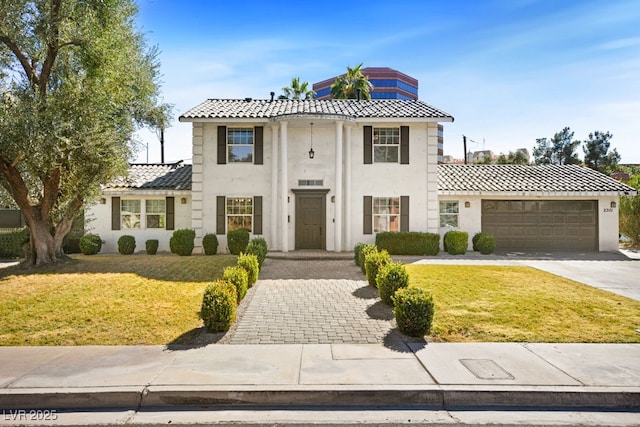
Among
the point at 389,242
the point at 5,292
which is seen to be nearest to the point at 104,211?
the point at 5,292

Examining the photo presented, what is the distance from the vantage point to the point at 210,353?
5.80 metres

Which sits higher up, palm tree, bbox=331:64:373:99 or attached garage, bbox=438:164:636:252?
palm tree, bbox=331:64:373:99

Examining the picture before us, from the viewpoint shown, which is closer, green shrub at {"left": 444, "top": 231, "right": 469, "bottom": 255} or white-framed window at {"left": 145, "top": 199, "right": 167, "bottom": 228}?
green shrub at {"left": 444, "top": 231, "right": 469, "bottom": 255}

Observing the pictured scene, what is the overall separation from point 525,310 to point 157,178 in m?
16.7

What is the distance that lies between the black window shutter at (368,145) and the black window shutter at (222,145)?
604cm

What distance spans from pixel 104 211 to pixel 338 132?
11.2m

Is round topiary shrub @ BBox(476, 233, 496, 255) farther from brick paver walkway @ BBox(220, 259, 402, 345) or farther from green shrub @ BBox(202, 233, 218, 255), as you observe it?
green shrub @ BBox(202, 233, 218, 255)

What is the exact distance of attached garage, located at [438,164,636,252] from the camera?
18.0m

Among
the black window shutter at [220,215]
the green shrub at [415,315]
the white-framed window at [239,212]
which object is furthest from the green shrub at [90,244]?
the green shrub at [415,315]

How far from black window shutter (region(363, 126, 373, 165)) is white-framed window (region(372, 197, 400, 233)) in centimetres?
171

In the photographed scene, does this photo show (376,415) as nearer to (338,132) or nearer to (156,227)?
(338,132)

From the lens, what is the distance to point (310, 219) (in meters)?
16.6

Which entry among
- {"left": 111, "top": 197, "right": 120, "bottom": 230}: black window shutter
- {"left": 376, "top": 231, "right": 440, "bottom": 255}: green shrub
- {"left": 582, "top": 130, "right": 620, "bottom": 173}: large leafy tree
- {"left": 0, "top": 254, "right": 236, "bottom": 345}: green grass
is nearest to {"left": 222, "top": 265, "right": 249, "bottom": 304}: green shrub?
{"left": 0, "top": 254, "right": 236, "bottom": 345}: green grass

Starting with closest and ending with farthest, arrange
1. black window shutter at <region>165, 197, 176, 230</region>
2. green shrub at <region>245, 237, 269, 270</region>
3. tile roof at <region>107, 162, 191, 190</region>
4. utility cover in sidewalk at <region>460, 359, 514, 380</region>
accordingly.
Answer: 1. utility cover in sidewalk at <region>460, 359, 514, 380</region>
2. green shrub at <region>245, 237, 269, 270</region>
3. tile roof at <region>107, 162, 191, 190</region>
4. black window shutter at <region>165, 197, 176, 230</region>
